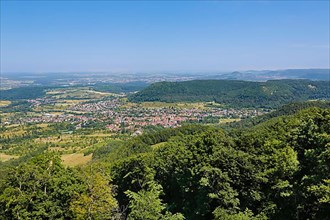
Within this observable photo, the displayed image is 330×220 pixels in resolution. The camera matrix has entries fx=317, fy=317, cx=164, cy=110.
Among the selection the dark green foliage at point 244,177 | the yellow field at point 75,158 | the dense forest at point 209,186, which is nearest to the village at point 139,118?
the yellow field at point 75,158

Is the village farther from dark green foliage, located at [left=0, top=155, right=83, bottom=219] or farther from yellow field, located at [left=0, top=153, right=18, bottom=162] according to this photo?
dark green foliage, located at [left=0, top=155, right=83, bottom=219]

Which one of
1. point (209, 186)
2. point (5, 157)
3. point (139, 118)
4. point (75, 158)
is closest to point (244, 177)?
point (209, 186)

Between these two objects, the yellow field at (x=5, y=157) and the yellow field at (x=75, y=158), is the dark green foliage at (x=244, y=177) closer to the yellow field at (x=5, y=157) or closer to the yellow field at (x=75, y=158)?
Answer: the yellow field at (x=75, y=158)

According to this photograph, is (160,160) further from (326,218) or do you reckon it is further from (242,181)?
(326,218)

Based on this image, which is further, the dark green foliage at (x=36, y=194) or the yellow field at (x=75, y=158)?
the yellow field at (x=75, y=158)

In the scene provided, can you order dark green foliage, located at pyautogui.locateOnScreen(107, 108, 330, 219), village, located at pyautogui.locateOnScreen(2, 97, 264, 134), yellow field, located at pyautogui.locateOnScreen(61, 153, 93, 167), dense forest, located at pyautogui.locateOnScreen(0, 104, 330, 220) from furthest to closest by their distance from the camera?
village, located at pyautogui.locateOnScreen(2, 97, 264, 134), yellow field, located at pyautogui.locateOnScreen(61, 153, 93, 167), dense forest, located at pyautogui.locateOnScreen(0, 104, 330, 220), dark green foliage, located at pyautogui.locateOnScreen(107, 108, 330, 219)

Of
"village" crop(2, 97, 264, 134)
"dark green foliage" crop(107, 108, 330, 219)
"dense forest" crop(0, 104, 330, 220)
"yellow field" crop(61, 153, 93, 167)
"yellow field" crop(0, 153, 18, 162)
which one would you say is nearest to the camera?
"dark green foliage" crop(107, 108, 330, 219)

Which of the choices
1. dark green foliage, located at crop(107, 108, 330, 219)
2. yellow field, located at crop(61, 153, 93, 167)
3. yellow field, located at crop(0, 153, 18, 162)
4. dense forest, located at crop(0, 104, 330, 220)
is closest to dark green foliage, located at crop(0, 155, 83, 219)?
dense forest, located at crop(0, 104, 330, 220)

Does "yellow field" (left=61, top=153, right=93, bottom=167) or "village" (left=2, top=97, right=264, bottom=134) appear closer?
"yellow field" (left=61, top=153, right=93, bottom=167)

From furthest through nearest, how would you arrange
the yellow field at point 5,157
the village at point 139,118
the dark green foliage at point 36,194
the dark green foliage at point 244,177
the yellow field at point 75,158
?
the village at point 139,118 → the yellow field at point 5,157 → the yellow field at point 75,158 → the dark green foliage at point 36,194 → the dark green foliage at point 244,177

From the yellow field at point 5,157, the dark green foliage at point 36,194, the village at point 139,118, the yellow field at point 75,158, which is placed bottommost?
the yellow field at point 5,157

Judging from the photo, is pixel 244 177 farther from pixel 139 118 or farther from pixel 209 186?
pixel 139 118
